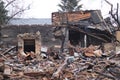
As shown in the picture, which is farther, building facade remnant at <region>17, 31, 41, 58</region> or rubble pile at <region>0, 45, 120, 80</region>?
building facade remnant at <region>17, 31, 41, 58</region>

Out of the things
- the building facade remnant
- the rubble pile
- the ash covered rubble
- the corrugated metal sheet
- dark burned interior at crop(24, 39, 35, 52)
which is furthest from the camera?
the corrugated metal sheet

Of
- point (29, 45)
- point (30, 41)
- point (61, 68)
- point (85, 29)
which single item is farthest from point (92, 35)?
point (61, 68)

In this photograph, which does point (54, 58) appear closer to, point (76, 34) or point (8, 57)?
point (8, 57)

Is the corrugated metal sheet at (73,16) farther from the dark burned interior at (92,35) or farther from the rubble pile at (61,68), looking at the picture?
the rubble pile at (61,68)

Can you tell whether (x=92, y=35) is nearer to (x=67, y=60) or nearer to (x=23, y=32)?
(x=23, y=32)

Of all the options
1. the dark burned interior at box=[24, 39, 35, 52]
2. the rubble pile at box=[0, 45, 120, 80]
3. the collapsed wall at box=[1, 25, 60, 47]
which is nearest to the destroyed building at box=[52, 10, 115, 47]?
the collapsed wall at box=[1, 25, 60, 47]

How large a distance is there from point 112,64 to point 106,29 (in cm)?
974

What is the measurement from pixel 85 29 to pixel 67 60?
9209 mm

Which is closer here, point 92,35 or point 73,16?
point 92,35

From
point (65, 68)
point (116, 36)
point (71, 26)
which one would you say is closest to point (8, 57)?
point (65, 68)

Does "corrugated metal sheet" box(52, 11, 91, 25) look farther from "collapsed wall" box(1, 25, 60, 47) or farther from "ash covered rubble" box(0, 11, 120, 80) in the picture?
"collapsed wall" box(1, 25, 60, 47)

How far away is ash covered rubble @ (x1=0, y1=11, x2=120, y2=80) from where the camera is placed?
1220 cm

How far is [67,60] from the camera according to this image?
48.6 feet

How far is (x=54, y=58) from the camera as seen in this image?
16297 millimetres
